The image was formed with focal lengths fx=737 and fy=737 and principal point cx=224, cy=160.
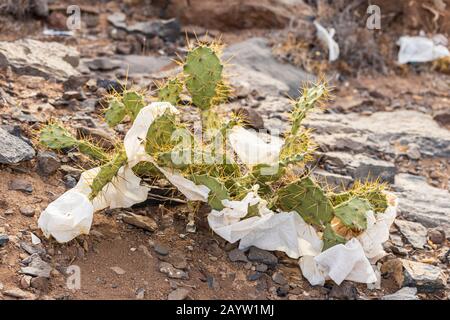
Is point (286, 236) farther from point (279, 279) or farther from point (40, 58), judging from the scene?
point (40, 58)

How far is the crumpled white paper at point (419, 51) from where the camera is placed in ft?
22.9

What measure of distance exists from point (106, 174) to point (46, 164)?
1.73 feet

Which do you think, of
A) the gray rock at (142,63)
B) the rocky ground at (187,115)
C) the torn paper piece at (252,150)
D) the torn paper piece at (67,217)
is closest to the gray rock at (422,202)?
the rocky ground at (187,115)

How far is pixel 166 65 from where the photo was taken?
5.93m

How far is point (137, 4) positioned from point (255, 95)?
2.25 metres

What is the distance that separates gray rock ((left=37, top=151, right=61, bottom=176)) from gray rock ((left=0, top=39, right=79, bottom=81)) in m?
1.40

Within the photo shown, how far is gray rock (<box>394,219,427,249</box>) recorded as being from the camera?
387cm

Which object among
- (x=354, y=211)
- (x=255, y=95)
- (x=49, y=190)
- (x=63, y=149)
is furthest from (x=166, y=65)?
(x=354, y=211)

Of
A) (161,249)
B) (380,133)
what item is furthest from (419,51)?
(161,249)

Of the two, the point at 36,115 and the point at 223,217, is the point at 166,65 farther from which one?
the point at 223,217

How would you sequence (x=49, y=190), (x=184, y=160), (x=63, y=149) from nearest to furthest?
(x=184, y=160) < (x=49, y=190) < (x=63, y=149)

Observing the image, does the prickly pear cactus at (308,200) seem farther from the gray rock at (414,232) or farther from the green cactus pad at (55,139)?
the green cactus pad at (55,139)

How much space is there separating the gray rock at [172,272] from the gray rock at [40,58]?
2.20 meters
